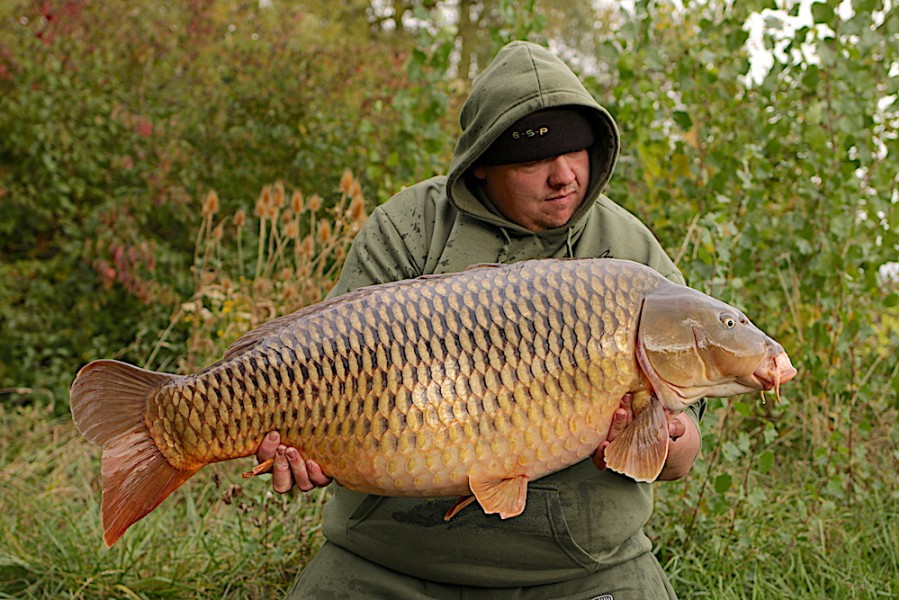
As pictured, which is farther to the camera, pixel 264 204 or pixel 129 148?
pixel 129 148

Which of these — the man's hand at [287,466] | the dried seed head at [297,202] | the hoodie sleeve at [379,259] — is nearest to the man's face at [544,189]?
the hoodie sleeve at [379,259]

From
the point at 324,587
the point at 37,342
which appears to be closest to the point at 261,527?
the point at 324,587

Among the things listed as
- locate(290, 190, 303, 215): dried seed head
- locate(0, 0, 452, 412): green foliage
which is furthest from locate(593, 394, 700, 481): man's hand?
locate(0, 0, 452, 412): green foliage

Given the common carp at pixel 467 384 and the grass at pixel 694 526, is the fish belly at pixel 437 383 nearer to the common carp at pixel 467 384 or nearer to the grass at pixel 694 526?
the common carp at pixel 467 384

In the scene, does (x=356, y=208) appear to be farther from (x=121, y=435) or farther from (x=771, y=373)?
(x=771, y=373)

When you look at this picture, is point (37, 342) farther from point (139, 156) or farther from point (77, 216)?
point (139, 156)

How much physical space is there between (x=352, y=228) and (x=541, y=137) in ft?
5.57

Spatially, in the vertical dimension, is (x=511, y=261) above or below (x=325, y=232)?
above

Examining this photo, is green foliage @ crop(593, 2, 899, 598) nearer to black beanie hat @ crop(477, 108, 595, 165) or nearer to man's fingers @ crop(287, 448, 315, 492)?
black beanie hat @ crop(477, 108, 595, 165)

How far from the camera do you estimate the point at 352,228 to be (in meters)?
3.58

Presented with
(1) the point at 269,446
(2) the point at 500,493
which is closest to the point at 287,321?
(1) the point at 269,446

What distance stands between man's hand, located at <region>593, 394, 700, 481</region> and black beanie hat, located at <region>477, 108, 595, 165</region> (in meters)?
0.60

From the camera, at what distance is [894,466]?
316 centimetres

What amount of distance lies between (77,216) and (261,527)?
10.4 ft
